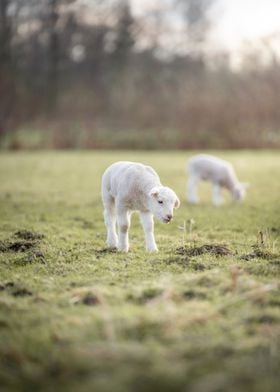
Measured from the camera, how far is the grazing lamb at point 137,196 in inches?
258

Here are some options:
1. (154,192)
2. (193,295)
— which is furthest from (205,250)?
(193,295)

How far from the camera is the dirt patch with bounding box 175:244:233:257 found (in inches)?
267

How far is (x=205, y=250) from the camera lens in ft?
22.4

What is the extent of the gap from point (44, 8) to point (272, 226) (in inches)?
1532

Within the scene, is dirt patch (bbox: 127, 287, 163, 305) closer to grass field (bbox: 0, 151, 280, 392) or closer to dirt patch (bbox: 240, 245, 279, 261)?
grass field (bbox: 0, 151, 280, 392)

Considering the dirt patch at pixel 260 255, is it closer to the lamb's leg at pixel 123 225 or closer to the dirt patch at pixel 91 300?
the lamb's leg at pixel 123 225

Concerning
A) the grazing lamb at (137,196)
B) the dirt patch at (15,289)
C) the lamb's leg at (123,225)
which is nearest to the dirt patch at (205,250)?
the grazing lamb at (137,196)

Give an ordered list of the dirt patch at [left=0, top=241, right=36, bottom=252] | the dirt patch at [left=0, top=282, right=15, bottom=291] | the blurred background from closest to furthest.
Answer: the dirt patch at [left=0, top=282, right=15, bottom=291] < the dirt patch at [left=0, top=241, right=36, bottom=252] < the blurred background

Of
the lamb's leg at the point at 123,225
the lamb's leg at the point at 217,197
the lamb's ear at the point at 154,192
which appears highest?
the lamb's ear at the point at 154,192

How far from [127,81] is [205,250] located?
122 ft

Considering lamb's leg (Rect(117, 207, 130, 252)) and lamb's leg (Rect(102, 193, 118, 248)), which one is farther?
lamb's leg (Rect(102, 193, 118, 248))

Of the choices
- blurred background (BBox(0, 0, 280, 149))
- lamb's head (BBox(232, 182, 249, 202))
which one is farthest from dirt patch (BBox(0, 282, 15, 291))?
blurred background (BBox(0, 0, 280, 149))

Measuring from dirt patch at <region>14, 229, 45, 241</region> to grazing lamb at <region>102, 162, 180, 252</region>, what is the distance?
4.80ft

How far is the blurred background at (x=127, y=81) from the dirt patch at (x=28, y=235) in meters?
21.9
